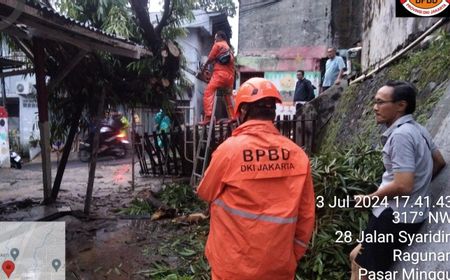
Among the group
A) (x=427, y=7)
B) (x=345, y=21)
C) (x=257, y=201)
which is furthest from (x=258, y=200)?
(x=345, y=21)

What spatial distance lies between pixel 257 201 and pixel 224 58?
5112 mm

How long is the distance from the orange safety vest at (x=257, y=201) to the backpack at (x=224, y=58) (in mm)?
4849

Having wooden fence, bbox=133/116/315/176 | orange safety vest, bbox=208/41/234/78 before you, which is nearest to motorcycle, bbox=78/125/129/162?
wooden fence, bbox=133/116/315/176

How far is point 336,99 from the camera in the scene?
28.2 feet

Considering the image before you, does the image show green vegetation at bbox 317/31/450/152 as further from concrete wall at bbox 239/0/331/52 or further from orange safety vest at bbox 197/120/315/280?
concrete wall at bbox 239/0/331/52

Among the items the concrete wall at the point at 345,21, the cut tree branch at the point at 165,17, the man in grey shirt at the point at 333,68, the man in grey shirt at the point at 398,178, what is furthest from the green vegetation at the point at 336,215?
the concrete wall at the point at 345,21

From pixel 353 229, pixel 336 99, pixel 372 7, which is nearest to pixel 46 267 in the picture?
pixel 353 229

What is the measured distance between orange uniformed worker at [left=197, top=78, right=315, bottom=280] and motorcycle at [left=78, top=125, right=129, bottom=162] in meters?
13.2

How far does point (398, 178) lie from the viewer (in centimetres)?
218

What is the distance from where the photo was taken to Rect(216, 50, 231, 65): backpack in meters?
6.77

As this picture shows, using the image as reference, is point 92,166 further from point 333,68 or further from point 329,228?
point 333,68

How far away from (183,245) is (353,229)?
7.50 ft

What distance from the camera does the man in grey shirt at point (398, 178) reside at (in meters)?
2.19

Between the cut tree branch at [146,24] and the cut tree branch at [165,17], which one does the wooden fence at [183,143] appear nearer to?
the cut tree branch at [146,24]
